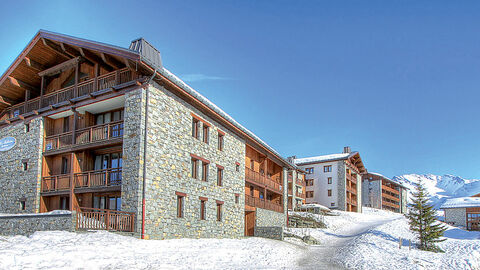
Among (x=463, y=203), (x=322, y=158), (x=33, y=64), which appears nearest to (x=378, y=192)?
(x=322, y=158)

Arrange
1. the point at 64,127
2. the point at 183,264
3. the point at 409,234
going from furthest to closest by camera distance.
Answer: the point at 409,234, the point at 64,127, the point at 183,264

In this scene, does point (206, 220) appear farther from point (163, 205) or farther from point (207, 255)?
point (207, 255)

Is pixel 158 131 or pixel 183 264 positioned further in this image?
pixel 158 131

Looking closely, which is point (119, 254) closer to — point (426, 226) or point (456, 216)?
point (426, 226)

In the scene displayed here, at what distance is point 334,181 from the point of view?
60531 millimetres

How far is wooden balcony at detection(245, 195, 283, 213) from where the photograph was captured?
1235 inches

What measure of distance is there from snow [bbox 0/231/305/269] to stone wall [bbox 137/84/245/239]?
62.6 inches

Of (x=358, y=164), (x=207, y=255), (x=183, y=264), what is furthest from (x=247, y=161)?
(x=358, y=164)

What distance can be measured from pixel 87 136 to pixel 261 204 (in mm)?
16044

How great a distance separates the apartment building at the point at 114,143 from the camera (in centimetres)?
1975

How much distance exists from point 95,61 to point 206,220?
37.3ft

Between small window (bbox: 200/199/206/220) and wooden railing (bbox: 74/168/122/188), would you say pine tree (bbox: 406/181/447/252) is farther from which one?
wooden railing (bbox: 74/168/122/188)

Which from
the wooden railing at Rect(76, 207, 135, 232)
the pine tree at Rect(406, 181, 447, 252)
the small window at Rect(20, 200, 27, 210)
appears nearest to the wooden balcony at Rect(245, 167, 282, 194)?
the pine tree at Rect(406, 181, 447, 252)

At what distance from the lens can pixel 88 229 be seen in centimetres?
1748
